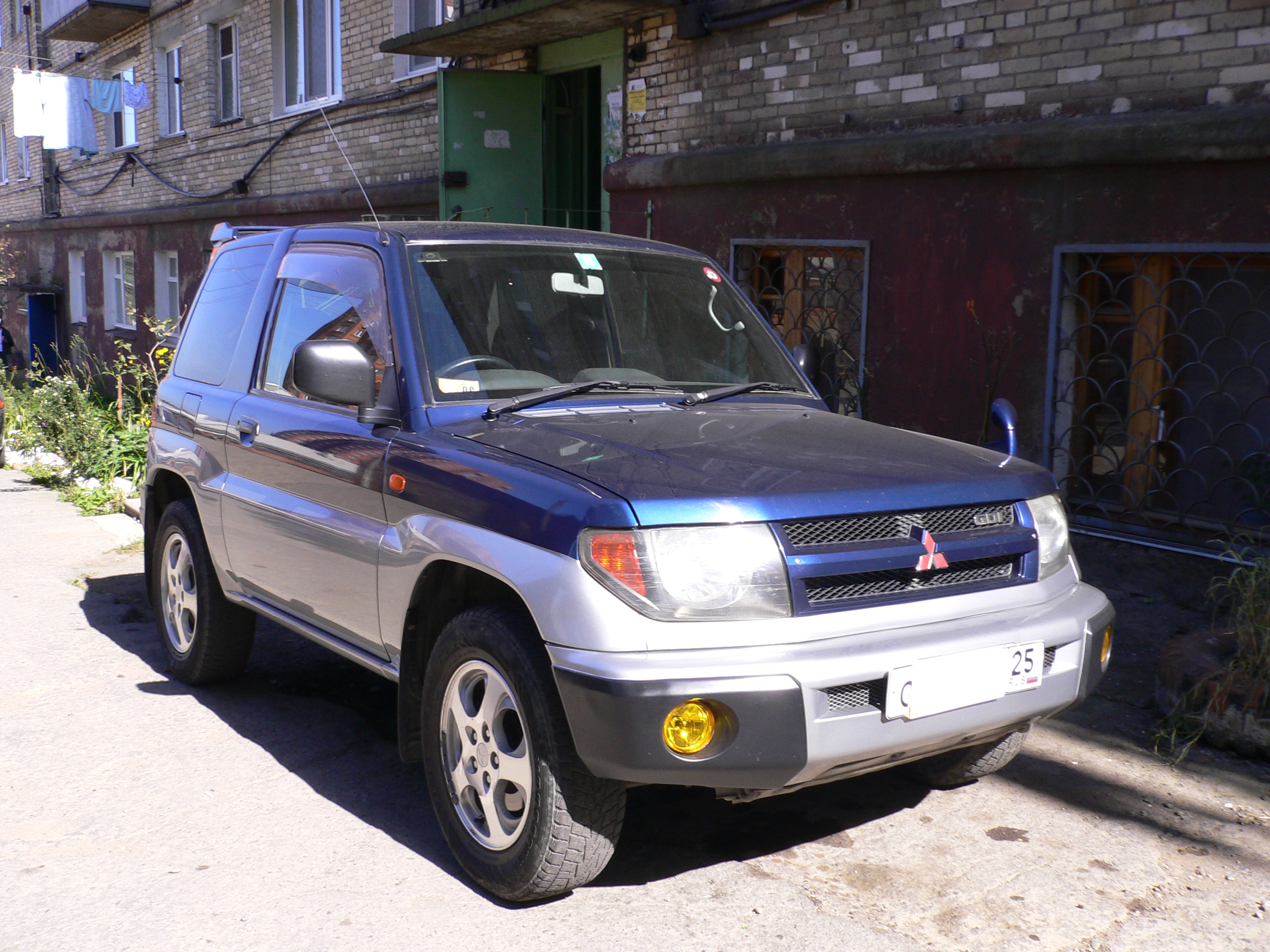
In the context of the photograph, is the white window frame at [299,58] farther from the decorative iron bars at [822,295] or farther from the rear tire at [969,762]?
the rear tire at [969,762]

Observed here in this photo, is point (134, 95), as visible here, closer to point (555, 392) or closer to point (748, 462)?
point (555, 392)

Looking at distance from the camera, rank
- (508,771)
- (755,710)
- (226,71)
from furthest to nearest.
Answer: (226,71)
(508,771)
(755,710)

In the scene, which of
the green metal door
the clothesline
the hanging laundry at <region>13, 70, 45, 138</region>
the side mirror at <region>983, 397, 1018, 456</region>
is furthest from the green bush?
the hanging laundry at <region>13, 70, 45, 138</region>

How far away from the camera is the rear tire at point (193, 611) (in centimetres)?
484

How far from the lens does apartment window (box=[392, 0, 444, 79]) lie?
1280 cm

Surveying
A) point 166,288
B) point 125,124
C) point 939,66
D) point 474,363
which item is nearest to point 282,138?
point 166,288

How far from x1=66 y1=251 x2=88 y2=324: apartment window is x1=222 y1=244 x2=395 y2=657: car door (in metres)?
20.4

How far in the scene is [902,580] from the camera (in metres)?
3.07

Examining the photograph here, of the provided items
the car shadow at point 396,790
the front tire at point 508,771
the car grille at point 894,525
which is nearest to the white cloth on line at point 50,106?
the car shadow at point 396,790

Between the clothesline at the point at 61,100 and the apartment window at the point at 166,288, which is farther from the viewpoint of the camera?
the apartment window at the point at 166,288

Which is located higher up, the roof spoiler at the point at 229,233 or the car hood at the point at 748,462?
the roof spoiler at the point at 229,233

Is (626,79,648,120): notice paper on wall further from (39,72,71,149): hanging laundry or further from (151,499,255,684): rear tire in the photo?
(39,72,71,149): hanging laundry

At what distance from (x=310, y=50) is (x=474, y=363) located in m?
12.7

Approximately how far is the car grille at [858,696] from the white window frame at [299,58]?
12.7m
